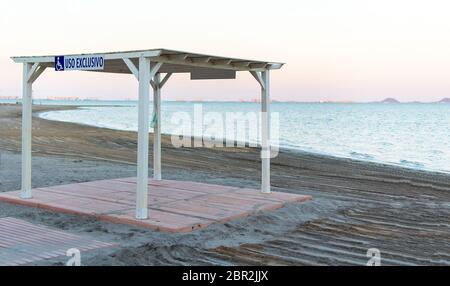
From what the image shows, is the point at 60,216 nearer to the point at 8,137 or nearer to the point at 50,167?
the point at 50,167

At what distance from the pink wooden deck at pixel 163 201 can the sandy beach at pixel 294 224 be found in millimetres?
184

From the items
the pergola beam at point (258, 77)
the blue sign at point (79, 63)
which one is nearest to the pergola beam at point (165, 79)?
the pergola beam at point (258, 77)

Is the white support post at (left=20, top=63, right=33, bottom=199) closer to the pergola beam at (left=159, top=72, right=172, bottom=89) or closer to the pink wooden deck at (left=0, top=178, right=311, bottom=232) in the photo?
the pink wooden deck at (left=0, top=178, right=311, bottom=232)

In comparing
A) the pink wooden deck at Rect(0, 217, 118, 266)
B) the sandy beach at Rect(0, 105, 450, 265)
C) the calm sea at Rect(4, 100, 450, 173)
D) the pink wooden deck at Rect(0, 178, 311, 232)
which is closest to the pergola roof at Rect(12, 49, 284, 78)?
the pink wooden deck at Rect(0, 178, 311, 232)

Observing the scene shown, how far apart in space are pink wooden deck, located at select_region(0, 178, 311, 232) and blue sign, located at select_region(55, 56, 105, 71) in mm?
2186

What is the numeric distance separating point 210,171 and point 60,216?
6.58 metres

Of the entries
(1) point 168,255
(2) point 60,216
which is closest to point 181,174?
(2) point 60,216

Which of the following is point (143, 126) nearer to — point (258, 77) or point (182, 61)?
point (182, 61)

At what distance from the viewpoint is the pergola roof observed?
7.23 meters

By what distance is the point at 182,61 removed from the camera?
7.51m

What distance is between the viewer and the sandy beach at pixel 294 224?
Result: 5629 millimetres

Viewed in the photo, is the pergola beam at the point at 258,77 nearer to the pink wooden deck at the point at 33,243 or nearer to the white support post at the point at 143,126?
the white support post at the point at 143,126

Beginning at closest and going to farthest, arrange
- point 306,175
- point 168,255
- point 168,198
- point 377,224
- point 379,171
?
1. point 168,255
2. point 377,224
3. point 168,198
4. point 306,175
5. point 379,171

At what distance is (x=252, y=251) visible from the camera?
5.83 metres
